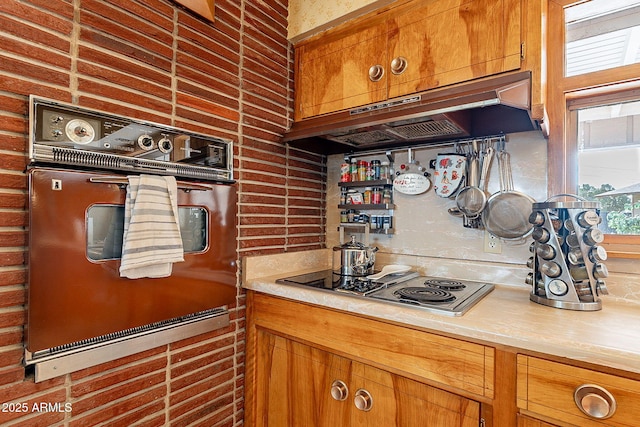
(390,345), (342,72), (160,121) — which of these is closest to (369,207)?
(342,72)

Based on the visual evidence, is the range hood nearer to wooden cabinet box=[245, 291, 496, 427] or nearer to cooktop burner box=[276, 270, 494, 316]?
cooktop burner box=[276, 270, 494, 316]

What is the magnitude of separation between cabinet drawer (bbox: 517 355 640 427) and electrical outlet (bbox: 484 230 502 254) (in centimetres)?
71

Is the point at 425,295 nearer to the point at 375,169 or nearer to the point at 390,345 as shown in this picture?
the point at 390,345

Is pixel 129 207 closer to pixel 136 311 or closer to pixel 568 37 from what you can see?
pixel 136 311

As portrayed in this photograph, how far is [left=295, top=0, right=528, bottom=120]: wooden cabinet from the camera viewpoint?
1.21 m

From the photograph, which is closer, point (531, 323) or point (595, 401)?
point (595, 401)

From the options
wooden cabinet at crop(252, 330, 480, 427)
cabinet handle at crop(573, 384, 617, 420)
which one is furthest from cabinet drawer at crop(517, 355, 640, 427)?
wooden cabinet at crop(252, 330, 480, 427)

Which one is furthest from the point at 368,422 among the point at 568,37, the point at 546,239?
the point at 568,37

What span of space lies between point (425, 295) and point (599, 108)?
3.50 feet

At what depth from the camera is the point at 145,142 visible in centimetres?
118

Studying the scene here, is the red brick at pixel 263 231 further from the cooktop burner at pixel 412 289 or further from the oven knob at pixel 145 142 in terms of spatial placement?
the oven knob at pixel 145 142

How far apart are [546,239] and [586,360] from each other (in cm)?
45

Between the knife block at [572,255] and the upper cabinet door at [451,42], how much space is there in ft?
1.76

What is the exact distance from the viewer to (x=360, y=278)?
153 cm
